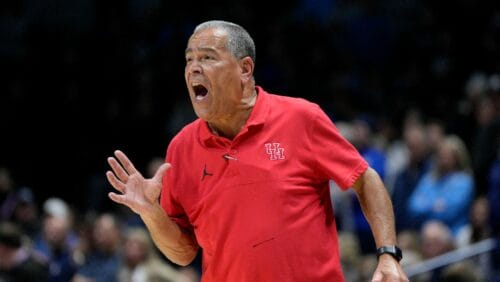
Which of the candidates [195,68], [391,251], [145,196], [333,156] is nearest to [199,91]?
[195,68]

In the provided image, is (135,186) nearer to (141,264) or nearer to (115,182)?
(115,182)

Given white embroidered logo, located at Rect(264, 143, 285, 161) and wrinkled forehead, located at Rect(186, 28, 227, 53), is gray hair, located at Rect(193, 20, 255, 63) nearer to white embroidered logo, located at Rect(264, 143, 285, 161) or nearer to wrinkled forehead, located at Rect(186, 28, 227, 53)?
wrinkled forehead, located at Rect(186, 28, 227, 53)

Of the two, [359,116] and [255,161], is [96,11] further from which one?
[255,161]

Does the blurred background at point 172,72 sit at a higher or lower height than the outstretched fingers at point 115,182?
higher

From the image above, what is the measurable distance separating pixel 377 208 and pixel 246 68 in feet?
2.67

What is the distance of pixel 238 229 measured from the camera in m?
4.24

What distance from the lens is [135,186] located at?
4.28 m

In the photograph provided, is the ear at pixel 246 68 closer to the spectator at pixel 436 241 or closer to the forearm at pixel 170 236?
the forearm at pixel 170 236

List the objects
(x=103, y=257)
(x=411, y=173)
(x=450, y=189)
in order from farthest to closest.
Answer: (x=103, y=257), (x=411, y=173), (x=450, y=189)

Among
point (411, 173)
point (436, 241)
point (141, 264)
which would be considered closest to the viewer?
point (436, 241)

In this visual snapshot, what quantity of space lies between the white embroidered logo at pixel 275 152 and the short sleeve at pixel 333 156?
0.13 meters

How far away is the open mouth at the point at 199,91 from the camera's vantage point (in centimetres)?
432

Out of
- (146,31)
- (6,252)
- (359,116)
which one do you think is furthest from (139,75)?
(6,252)

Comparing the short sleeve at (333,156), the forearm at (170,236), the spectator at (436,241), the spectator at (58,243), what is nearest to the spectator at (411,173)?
the spectator at (436,241)
